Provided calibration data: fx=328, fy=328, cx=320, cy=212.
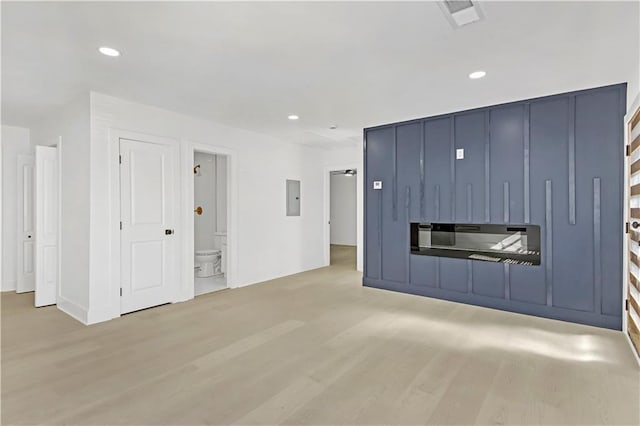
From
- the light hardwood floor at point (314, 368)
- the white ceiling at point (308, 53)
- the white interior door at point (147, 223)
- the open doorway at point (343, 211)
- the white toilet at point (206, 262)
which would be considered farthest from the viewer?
the open doorway at point (343, 211)

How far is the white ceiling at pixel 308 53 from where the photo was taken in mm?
2139

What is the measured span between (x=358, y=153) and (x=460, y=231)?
2.96 m

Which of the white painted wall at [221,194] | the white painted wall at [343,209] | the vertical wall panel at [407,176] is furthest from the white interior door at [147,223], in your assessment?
the white painted wall at [343,209]

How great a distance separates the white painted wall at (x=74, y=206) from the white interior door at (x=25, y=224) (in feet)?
4.14

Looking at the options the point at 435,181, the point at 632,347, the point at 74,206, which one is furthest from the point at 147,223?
the point at 632,347

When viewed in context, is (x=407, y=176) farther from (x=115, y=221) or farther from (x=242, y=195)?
(x=115, y=221)

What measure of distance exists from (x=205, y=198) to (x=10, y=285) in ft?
10.9

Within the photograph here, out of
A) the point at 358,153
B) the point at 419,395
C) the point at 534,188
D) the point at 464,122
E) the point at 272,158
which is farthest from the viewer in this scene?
A: the point at 358,153

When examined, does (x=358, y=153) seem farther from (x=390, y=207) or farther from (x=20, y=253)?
(x=20, y=253)

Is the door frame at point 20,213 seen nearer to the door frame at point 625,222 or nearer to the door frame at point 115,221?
the door frame at point 115,221

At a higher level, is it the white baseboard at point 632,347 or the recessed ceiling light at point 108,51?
the recessed ceiling light at point 108,51

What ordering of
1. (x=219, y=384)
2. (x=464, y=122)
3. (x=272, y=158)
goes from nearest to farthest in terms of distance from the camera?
(x=219, y=384) < (x=464, y=122) < (x=272, y=158)

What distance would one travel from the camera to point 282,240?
19.9ft

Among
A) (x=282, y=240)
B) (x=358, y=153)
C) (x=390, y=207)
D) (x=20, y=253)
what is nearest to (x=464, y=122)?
(x=390, y=207)
